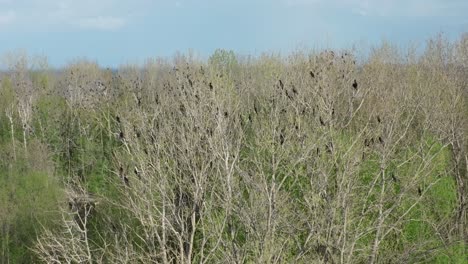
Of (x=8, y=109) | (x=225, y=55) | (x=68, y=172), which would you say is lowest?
(x=68, y=172)

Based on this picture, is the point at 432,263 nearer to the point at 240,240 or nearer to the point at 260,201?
the point at 240,240

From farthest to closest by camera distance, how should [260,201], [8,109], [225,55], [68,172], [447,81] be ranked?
[225,55], [8,109], [68,172], [447,81], [260,201]

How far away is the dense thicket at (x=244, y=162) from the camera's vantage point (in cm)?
1584

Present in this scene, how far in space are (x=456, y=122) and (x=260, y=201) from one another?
1773cm

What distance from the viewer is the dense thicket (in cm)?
1584

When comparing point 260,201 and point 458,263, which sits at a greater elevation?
point 260,201

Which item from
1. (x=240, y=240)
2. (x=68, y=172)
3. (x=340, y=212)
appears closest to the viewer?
(x=340, y=212)

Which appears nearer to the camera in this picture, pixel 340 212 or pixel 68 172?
pixel 340 212

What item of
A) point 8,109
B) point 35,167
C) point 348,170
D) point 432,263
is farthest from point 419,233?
point 8,109

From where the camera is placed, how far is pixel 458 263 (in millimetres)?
21688

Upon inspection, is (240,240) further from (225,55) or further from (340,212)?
(225,55)

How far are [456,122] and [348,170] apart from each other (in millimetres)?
16138

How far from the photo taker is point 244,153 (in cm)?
2423

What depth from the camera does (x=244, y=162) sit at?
2238cm
